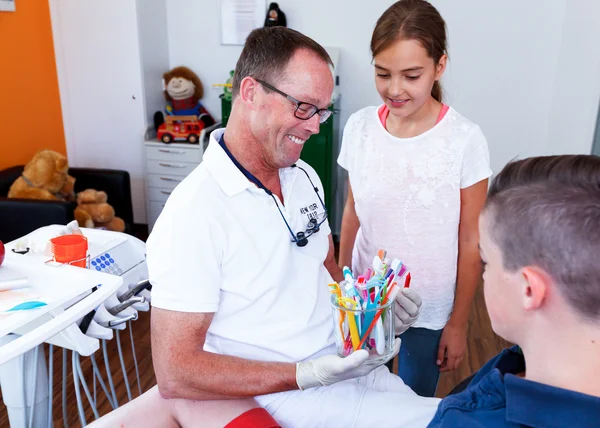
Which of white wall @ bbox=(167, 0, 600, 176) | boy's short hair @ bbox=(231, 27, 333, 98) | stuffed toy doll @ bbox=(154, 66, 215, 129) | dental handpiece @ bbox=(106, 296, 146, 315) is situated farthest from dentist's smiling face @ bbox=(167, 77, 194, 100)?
boy's short hair @ bbox=(231, 27, 333, 98)

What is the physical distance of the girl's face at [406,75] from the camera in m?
1.26

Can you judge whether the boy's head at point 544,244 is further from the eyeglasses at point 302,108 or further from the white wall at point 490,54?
the white wall at point 490,54

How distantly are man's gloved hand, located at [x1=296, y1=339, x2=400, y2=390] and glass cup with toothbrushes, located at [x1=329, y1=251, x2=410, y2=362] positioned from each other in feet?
0.09

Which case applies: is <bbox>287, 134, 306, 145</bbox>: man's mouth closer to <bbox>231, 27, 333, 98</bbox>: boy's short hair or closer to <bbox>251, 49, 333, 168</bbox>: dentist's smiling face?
<bbox>251, 49, 333, 168</bbox>: dentist's smiling face

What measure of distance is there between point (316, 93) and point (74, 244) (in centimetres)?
70

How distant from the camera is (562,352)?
2.31 ft

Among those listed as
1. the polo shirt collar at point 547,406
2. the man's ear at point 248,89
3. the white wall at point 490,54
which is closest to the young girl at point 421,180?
the man's ear at point 248,89

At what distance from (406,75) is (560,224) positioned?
72cm

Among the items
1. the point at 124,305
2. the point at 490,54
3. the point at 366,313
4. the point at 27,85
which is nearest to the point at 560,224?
the point at 366,313

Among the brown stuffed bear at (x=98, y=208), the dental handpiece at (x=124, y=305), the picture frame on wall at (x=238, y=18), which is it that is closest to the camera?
the dental handpiece at (x=124, y=305)

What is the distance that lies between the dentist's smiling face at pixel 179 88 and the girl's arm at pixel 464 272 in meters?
2.83

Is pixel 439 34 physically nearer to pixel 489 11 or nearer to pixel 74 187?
pixel 489 11

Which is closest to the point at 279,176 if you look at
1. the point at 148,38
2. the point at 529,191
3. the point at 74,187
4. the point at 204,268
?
the point at 204,268

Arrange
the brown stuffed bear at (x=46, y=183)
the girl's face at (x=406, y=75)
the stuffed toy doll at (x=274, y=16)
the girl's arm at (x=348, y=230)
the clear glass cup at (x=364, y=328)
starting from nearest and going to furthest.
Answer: the clear glass cup at (x=364, y=328) → the girl's face at (x=406, y=75) → the girl's arm at (x=348, y=230) → the brown stuffed bear at (x=46, y=183) → the stuffed toy doll at (x=274, y=16)
